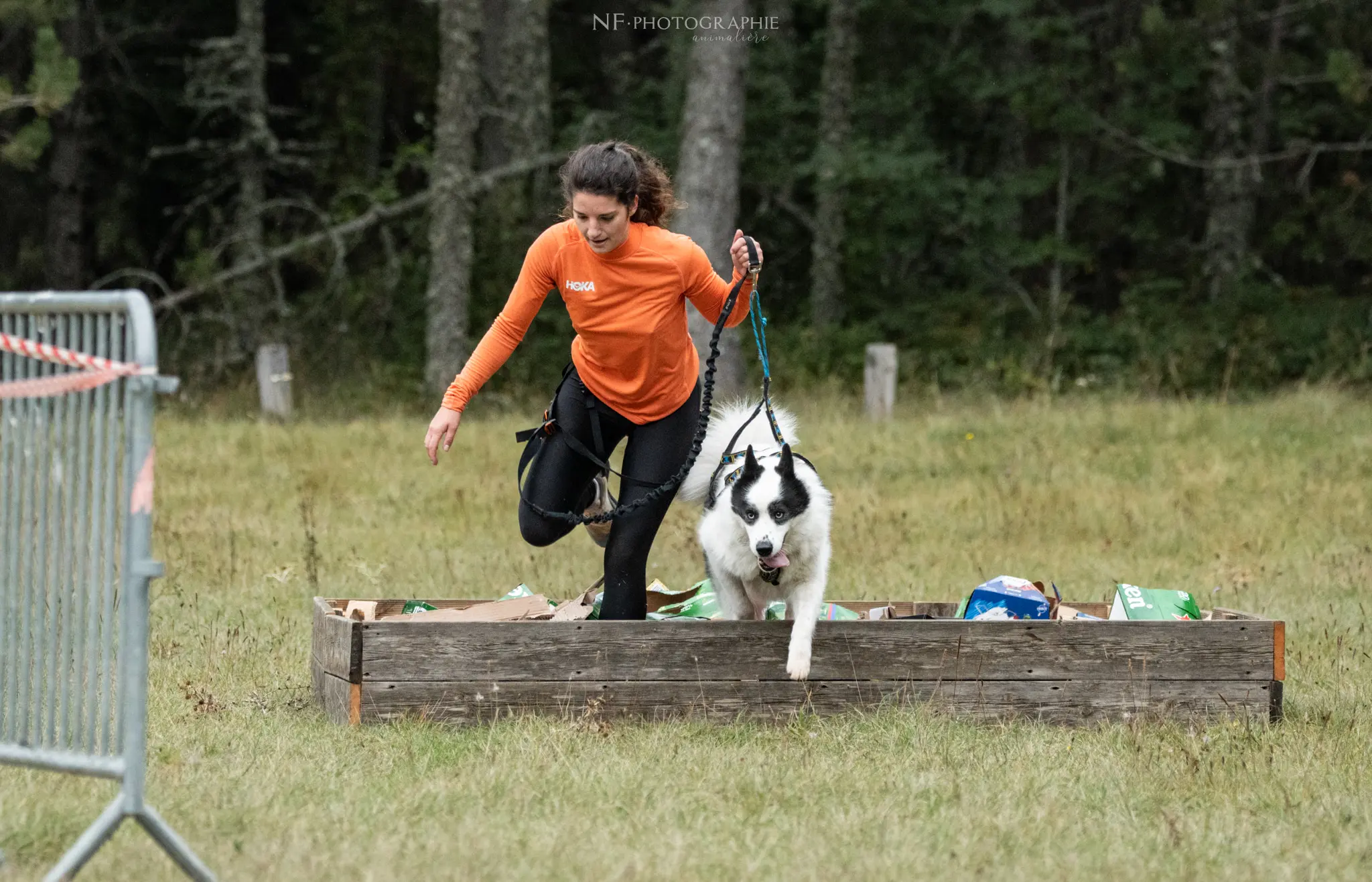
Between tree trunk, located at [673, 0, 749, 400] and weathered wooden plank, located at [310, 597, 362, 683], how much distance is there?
412 inches

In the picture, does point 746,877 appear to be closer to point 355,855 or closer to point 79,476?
point 355,855

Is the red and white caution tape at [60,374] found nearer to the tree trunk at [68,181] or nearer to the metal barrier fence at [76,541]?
the metal barrier fence at [76,541]

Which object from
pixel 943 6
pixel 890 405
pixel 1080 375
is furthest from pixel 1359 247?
pixel 890 405

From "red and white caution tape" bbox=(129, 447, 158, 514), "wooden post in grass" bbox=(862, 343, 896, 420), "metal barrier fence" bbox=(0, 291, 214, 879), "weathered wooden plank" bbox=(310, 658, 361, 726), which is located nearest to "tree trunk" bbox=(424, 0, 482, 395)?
"wooden post in grass" bbox=(862, 343, 896, 420)

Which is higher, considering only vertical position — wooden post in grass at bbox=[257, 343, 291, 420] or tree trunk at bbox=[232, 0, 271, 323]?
tree trunk at bbox=[232, 0, 271, 323]

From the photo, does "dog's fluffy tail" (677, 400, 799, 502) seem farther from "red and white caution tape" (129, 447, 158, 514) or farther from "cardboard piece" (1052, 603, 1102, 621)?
"red and white caution tape" (129, 447, 158, 514)

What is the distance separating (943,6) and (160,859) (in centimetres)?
2284

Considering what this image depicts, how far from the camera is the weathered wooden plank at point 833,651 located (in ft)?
18.2

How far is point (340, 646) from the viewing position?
18.3ft

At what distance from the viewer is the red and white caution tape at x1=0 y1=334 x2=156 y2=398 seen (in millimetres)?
3506

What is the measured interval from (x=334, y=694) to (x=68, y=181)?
1854 centimetres

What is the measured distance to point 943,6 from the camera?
24.5m

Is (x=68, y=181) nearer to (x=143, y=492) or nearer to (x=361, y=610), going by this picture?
(x=361, y=610)

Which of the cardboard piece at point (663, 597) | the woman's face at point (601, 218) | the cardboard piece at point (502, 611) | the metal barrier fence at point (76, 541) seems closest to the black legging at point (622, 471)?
the cardboard piece at point (502, 611)
